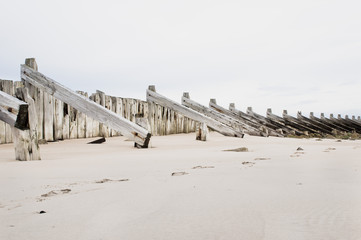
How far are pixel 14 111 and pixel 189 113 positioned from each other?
5.53m

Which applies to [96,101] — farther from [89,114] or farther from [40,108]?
[89,114]

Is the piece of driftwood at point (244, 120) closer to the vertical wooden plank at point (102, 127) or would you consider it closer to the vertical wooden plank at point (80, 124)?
the vertical wooden plank at point (102, 127)

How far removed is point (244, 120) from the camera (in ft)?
48.1

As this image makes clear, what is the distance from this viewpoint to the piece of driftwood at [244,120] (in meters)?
11.5

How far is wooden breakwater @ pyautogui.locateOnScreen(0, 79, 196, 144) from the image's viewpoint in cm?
641

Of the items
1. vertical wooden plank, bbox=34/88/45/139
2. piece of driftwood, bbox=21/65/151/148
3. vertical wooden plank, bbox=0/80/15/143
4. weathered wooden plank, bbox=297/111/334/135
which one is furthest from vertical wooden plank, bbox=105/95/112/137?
weathered wooden plank, bbox=297/111/334/135

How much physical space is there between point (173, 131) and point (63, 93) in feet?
16.2

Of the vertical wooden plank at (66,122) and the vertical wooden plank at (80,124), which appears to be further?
the vertical wooden plank at (80,124)

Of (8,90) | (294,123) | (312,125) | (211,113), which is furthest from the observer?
(312,125)

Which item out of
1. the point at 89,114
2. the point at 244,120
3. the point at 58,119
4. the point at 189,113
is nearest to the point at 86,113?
the point at 89,114

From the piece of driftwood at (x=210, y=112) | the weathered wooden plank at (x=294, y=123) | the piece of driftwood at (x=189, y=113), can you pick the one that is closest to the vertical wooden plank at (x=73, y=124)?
the piece of driftwood at (x=189, y=113)

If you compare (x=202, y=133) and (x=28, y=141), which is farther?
(x=202, y=133)

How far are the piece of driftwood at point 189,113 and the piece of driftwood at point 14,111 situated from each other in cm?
544

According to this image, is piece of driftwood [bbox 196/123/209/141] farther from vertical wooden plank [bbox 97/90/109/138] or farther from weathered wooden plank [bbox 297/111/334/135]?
weathered wooden plank [bbox 297/111/334/135]
